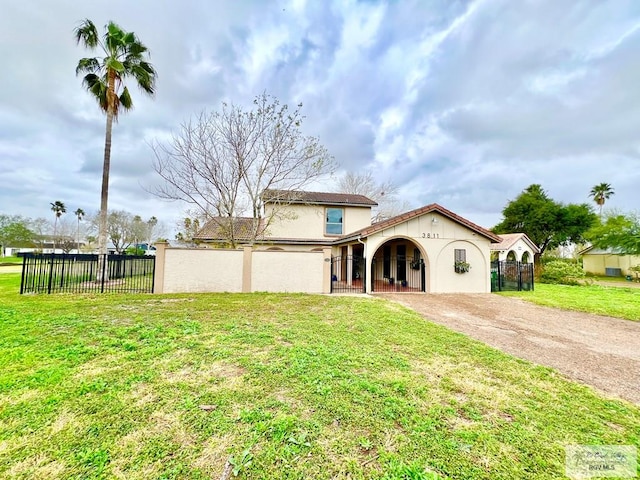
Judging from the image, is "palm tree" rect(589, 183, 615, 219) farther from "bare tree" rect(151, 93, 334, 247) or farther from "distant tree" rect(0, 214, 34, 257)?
"distant tree" rect(0, 214, 34, 257)

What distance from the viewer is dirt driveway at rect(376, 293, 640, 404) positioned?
4.33 meters

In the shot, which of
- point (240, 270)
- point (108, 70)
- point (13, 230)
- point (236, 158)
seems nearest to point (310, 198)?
point (236, 158)

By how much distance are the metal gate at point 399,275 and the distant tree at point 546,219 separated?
22407 mm

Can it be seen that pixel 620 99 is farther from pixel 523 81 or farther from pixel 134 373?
pixel 134 373

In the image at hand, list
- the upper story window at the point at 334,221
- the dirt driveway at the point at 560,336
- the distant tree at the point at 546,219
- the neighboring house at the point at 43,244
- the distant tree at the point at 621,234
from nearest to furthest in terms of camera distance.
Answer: the dirt driveway at the point at 560,336 < the distant tree at the point at 621,234 < the upper story window at the point at 334,221 < the distant tree at the point at 546,219 < the neighboring house at the point at 43,244

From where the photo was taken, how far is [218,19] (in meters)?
10.9

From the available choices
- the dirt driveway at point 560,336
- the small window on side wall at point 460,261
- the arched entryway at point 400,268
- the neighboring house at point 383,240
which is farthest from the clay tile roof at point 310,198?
the dirt driveway at point 560,336

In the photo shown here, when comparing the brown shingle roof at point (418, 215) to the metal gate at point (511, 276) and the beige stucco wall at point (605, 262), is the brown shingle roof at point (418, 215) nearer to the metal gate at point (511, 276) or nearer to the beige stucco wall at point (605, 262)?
the metal gate at point (511, 276)

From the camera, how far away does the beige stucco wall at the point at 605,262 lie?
1139 inches

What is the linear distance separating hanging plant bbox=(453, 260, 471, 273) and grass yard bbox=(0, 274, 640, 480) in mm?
9683

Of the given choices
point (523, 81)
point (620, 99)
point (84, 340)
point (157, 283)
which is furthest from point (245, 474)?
point (620, 99)

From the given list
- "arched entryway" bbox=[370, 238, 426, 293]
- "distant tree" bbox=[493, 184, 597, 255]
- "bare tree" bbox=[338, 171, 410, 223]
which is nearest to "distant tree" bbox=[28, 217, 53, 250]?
"bare tree" bbox=[338, 171, 410, 223]

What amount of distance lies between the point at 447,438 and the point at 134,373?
4077 millimetres

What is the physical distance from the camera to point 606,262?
31.5 meters
